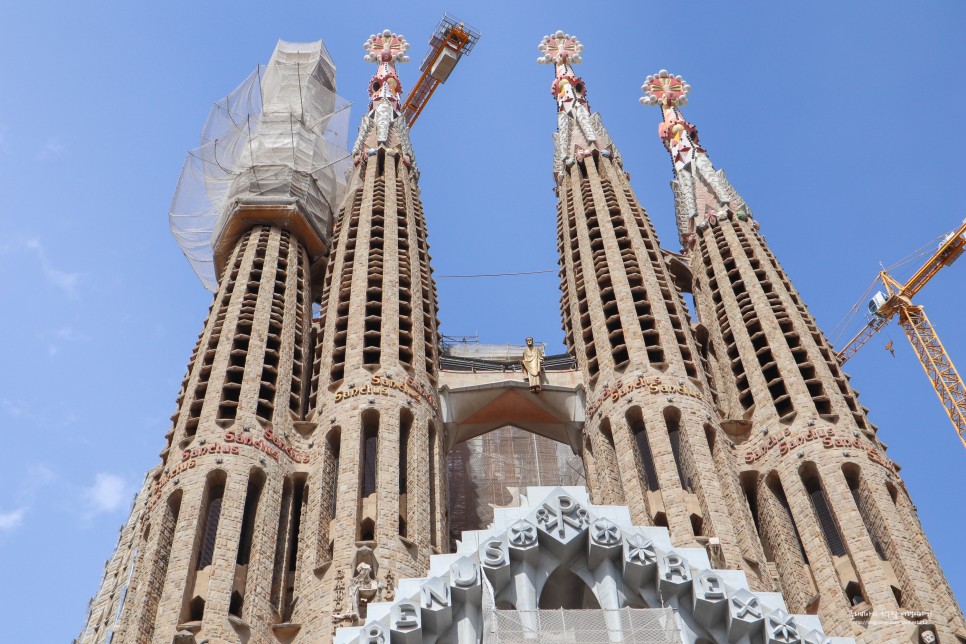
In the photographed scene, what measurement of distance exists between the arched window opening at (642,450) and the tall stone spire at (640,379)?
0.03 metres

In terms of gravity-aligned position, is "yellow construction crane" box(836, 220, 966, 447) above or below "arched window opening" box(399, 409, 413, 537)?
above

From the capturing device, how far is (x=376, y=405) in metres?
33.5

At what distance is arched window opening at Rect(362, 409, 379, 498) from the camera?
32.1m

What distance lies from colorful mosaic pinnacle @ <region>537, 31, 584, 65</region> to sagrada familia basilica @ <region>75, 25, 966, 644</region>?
24.5 ft

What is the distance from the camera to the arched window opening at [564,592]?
21562 millimetres

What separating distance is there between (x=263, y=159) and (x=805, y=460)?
19645mm

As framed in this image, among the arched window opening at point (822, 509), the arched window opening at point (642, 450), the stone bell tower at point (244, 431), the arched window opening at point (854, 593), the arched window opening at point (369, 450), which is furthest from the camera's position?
the arched window opening at point (642, 450)

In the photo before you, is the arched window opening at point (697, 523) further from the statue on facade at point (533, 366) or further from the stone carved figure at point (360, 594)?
the stone carved figure at point (360, 594)

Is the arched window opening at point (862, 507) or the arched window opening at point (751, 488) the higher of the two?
the arched window opening at point (751, 488)

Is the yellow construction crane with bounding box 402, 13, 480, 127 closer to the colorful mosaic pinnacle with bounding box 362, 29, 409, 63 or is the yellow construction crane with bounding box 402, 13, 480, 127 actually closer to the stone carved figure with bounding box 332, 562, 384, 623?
the colorful mosaic pinnacle with bounding box 362, 29, 409, 63

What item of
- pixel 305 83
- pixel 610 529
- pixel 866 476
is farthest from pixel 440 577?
pixel 305 83

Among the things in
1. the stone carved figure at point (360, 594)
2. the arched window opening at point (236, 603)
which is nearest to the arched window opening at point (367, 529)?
the arched window opening at point (236, 603)

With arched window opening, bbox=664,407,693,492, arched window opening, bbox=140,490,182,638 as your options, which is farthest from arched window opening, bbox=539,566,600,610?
arched window opening, bbox=664,407,693,492

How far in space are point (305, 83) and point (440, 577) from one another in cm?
3116
